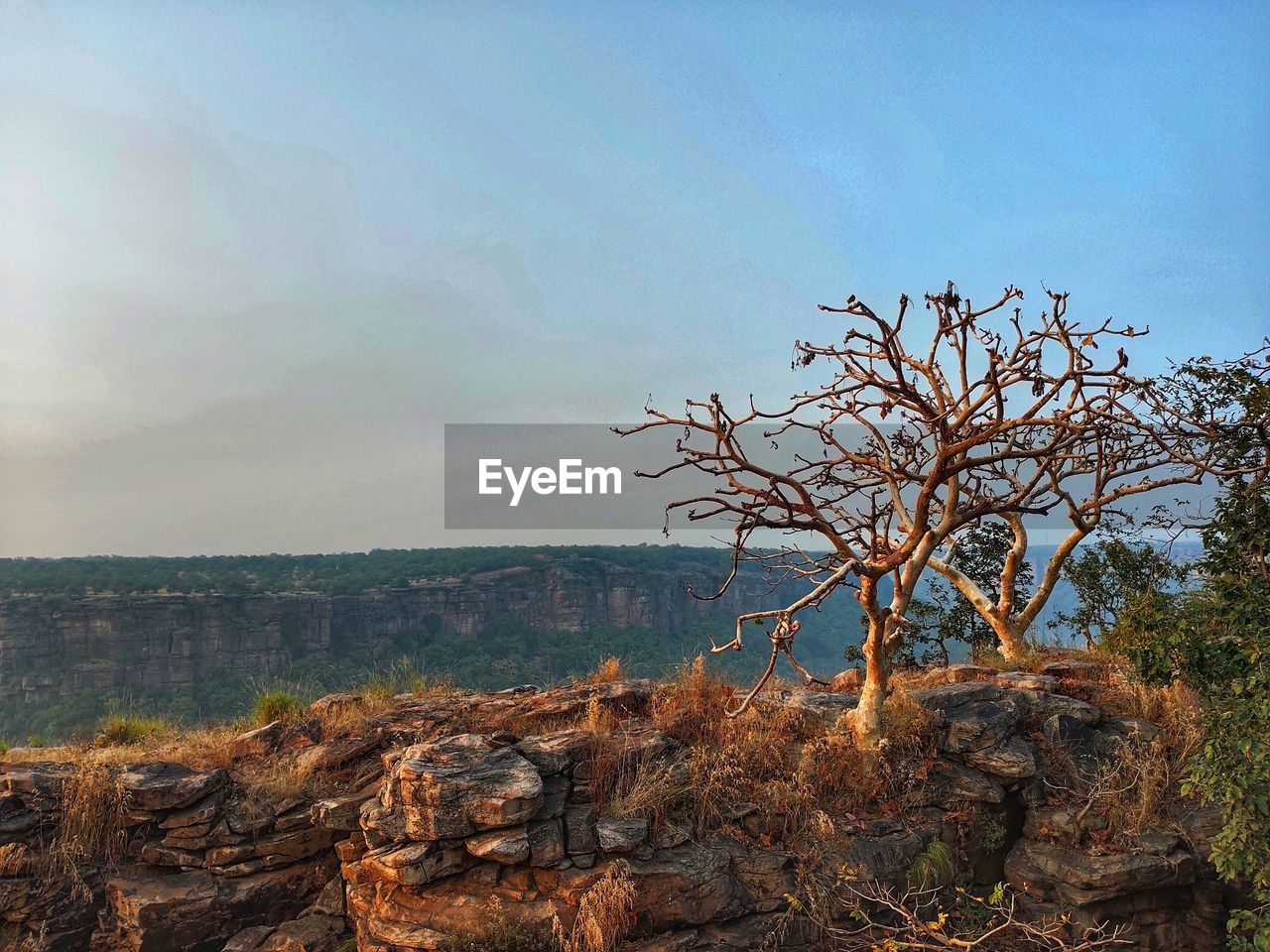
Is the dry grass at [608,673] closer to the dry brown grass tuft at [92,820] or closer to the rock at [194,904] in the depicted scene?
the rock at [194,904]

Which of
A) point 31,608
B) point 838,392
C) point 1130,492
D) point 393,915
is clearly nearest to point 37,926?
point 393,915

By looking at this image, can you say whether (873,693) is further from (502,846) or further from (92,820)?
(92,820)

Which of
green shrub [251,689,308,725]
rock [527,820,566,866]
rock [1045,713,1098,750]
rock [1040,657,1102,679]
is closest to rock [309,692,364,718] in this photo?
green shrub [251,689,308,725]

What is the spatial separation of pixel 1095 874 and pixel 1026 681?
2.96 meters

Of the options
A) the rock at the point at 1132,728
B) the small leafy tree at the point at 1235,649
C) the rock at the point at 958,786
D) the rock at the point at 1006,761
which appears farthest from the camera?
the rock at the point at 1132,728

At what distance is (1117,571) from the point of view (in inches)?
573

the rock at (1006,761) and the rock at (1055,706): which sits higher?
the rock at (1055,706)

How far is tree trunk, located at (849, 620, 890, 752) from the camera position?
796 centimetres

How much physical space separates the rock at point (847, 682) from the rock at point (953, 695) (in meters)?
1.31

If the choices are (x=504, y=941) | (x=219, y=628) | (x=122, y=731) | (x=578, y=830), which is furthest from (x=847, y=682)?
(x=219, y=628)

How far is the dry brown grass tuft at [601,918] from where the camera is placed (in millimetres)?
5953

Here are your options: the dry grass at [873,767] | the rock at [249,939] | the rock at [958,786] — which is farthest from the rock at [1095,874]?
the rock at [249,939]

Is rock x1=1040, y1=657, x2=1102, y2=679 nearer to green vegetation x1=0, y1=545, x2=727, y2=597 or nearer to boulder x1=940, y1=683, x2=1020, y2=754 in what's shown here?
boulder x1=940, y1=683, x2=1020, y2=754

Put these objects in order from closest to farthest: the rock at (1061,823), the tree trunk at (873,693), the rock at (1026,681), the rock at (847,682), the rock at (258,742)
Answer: the rock at (1061,823) < the tree trunk at (873,693) < the rock at (258,742) < the rock at (1026,681) < the rock at (847,682)
